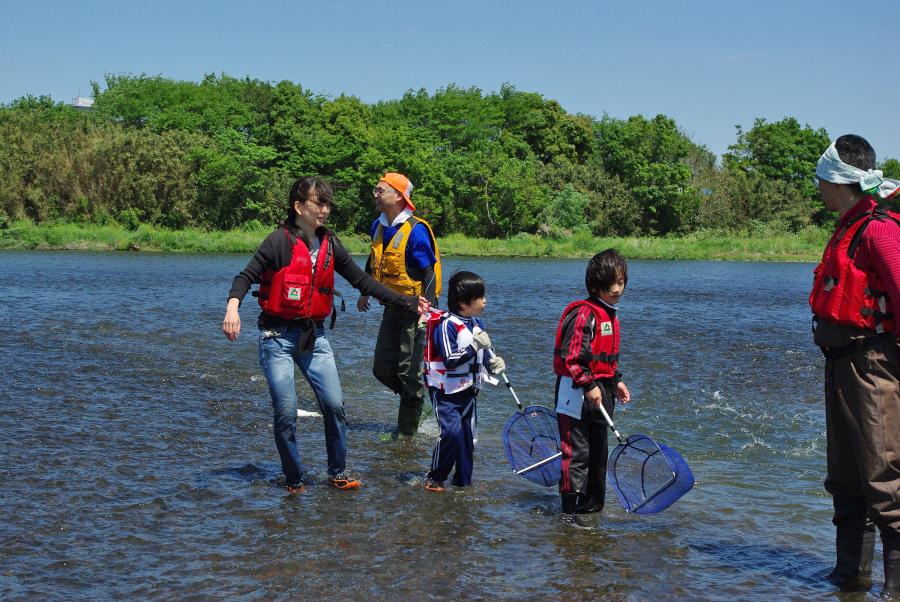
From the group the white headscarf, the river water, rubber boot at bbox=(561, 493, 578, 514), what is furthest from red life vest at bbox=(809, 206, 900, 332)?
rubber boot at bbox=(561, 493, 578, 514)

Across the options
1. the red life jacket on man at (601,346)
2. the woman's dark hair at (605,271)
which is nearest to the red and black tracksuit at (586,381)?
the red life jacket on man at (601,346)

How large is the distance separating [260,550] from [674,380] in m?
7.35

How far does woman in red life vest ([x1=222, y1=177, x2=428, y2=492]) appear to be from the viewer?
534cm

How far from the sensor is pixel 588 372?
4.98 metres

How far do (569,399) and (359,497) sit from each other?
1.71 m

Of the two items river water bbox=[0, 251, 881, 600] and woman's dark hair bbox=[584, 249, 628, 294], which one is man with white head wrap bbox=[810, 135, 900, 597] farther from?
woman's dark hair bbox=[584, 249, 628, 294]

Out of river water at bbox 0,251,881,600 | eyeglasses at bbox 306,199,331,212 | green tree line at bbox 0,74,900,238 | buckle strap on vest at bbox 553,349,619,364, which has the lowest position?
river water at bbox 0,251,881,600

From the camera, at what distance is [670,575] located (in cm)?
459

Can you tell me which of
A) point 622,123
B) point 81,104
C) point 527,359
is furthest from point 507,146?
point 81,104

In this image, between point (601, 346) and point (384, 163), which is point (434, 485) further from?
point (384, 163)

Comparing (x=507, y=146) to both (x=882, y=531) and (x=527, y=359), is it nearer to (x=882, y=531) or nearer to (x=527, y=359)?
(x=527, y=359)

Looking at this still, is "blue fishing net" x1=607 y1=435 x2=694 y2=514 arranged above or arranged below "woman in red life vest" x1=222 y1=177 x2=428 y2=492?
below

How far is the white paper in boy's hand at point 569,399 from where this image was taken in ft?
16.6

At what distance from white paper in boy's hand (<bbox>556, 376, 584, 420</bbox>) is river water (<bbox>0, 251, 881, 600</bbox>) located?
0.80 meters
